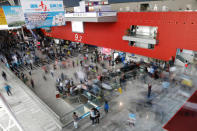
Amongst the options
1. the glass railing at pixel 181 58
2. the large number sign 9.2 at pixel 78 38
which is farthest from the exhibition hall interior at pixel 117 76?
the large number sign 9.2 at pixel 78 38

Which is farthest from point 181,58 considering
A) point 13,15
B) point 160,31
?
point 13,15

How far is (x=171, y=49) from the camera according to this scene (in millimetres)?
14914

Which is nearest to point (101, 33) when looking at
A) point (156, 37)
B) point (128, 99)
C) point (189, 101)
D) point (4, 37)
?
point (156, 37)

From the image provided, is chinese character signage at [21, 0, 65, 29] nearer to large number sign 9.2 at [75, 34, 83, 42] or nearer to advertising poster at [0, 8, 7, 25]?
advertising poster at [0, 8, 7, 25]

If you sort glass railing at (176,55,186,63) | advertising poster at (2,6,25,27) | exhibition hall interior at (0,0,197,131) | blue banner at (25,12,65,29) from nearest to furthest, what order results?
exhibition hall interior at (0,0,197,131), blue banner at (25,12,65,29), glass railing at (176,55,186,63), advertising poster at (2,6,25,27)

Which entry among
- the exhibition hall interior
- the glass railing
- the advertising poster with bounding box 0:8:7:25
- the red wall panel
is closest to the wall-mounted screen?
the exhibition hall interior

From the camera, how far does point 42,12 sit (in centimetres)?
1234

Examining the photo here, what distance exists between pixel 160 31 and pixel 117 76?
22.8ft

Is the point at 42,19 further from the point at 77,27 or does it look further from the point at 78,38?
the point at 78,38

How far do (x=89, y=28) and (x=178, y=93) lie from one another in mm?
17221

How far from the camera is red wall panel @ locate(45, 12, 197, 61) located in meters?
13.2

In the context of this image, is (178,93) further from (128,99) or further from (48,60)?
(48,60)

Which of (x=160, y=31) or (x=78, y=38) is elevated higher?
(x=160, y=31)

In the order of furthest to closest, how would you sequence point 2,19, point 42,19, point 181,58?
1. point 2,19
2. point 181,58
3. point 42,19
